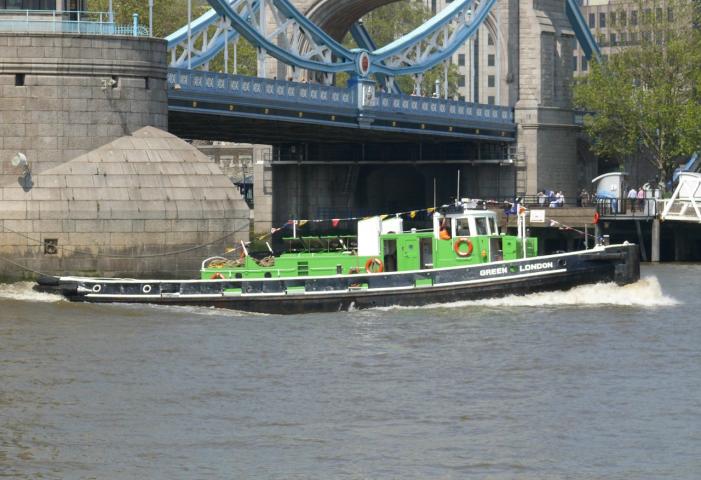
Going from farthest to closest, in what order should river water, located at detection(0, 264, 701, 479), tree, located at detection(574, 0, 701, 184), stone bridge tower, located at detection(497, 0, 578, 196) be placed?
stone bridge tower, located at detection(497, 0, 578, 196), tree, located at detection(574, 0, 701, 184), river water, located at detection(0, 264, 701, 479)

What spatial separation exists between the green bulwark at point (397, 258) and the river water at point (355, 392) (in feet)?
5.13

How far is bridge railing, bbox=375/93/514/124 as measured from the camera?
82000mm

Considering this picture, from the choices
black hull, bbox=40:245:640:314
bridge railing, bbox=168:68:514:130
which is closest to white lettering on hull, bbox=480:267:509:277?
black hull, bbox=40:245:640:314

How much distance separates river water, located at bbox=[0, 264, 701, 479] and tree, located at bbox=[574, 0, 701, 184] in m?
45.3

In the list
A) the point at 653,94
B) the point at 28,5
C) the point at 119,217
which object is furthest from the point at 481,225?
the point at 653,94

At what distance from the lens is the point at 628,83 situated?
94.8 meters

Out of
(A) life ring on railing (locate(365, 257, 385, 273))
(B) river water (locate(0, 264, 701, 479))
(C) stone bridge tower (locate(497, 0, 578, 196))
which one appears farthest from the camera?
(C) stone bridge tower (locate(497, 0, 578, 196))

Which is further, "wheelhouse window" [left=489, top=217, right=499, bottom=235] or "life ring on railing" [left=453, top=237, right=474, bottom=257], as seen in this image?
"wheelhouse window" [left=489, top=217, right=499, bottom=235]

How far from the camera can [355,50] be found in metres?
82.6

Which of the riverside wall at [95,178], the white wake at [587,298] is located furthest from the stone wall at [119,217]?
the white wake at [587,298]

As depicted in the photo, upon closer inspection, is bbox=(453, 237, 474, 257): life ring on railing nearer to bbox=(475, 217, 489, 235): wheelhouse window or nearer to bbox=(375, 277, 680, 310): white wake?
bbox=(475, 217, 489, 235): wheelhouse window

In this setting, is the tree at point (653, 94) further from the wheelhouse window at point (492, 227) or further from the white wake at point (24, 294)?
the white wake at point (24, 294)

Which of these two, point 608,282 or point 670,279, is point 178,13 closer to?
point 670,279

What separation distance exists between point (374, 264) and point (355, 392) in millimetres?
15295
